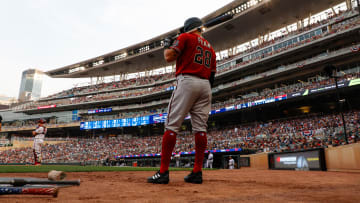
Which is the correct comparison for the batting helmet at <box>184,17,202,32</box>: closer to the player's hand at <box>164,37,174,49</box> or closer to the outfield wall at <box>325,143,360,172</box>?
the player's hand at <box>164,37,174,49</box>

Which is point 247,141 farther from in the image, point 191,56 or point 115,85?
point 115,85

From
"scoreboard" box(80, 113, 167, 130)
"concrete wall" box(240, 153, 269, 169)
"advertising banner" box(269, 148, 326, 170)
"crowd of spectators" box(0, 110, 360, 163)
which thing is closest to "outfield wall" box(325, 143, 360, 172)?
"advertising banner" box(269, 148, 326, 170)

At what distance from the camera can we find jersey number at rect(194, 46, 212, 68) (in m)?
3.48

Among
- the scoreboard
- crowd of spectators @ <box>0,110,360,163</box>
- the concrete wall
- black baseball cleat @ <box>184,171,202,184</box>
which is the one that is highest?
the scoreboard

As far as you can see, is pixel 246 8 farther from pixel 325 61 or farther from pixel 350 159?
pixel 350 159

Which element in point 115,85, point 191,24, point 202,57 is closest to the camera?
point 202,57

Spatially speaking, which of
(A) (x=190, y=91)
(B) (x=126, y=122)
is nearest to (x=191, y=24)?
(A) (x=190, y=91)

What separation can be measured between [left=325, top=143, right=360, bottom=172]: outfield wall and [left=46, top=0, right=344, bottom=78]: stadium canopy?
2796 centimetres

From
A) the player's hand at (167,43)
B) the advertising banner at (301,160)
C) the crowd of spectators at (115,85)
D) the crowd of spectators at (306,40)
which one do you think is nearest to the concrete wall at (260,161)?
the advertising banner at (301,160)

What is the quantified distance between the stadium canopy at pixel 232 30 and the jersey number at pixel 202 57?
32.4m

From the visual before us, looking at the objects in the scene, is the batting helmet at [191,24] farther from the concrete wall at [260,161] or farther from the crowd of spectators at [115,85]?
the crowd of spectators at [115,85]

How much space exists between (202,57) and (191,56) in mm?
220

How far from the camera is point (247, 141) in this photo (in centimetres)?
2200

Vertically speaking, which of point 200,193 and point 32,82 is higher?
point 32,82
